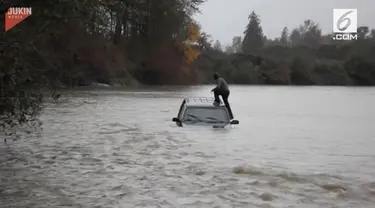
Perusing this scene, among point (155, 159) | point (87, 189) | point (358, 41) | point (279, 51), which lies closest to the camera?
point (87, 189)

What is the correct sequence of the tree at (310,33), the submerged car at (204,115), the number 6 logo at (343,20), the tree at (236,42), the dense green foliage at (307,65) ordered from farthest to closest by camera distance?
the tree at (236,42), the tree at (310,33), the dense green foliage at (307,65), the number 6 logo at (343,20), the submerged car at (204,115)

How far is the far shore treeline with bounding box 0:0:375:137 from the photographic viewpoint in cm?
1038

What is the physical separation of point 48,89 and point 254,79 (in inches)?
4193

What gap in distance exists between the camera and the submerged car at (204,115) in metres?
18.2

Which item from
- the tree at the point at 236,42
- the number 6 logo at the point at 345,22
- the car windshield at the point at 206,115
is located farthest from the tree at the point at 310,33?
the car windshield at the point at 206,115

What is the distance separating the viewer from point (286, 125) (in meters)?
23.9

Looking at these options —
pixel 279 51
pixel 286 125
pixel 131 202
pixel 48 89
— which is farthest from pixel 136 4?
pixel 279 51

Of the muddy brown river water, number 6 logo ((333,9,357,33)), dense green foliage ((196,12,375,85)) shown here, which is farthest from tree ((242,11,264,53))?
the muddy brown river water

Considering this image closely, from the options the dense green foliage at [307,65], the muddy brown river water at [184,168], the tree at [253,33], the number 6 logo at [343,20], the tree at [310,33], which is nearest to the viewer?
the muddy brown river water at [184,168]

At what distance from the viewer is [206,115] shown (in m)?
18.3

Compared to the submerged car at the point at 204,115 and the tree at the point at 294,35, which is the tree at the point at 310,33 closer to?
the tree at the point at 294,35

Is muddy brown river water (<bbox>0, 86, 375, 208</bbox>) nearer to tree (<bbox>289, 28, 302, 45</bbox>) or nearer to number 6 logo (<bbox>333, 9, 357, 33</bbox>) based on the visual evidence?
number 6 logo (<bbox>333, 9, 357, 33</bbox>)

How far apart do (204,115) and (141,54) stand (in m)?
68.3

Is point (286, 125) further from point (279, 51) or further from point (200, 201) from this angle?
point (279, 51)
